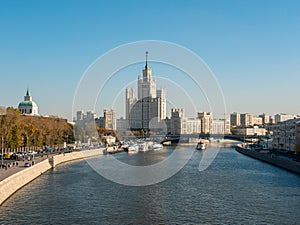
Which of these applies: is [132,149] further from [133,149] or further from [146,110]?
[146,110]

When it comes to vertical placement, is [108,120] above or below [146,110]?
below

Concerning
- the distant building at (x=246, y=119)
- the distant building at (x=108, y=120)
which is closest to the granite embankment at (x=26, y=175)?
the distant building at (x=108, y=120)

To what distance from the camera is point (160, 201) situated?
35.2 ft

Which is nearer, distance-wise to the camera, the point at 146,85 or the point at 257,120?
the point at 146,85

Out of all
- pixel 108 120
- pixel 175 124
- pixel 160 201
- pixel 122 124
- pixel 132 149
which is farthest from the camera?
pixel 122 124

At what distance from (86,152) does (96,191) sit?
13.4 m

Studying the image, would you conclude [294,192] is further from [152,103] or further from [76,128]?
[152,103]

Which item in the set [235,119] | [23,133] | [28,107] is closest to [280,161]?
[23,133]

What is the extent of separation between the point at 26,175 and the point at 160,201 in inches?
200

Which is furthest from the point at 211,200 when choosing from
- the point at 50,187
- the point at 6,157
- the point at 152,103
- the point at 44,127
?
the point at 152,103

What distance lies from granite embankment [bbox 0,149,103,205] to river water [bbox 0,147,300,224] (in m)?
0.23

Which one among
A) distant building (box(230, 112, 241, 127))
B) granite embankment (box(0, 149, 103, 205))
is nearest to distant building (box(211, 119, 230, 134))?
distant building (box(230, 112, 241, 127))

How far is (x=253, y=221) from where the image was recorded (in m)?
8.67

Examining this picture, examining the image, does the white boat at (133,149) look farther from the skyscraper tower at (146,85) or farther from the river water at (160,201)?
the skyscraper tower at (146,85)
